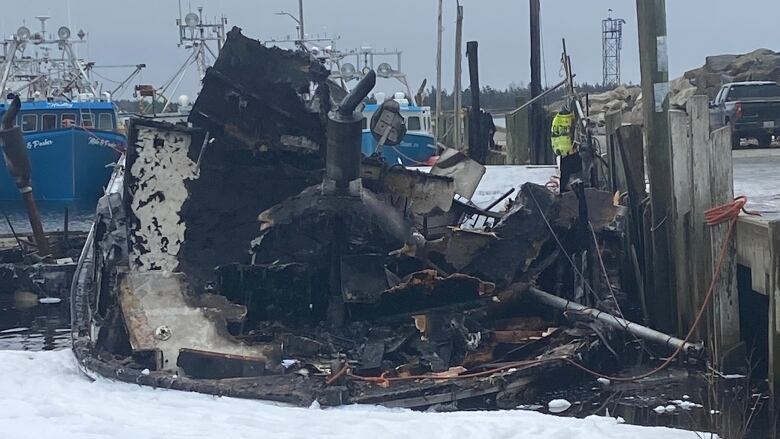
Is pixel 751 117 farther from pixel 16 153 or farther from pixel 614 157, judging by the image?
pixel 16 153

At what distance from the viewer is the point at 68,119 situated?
1315 inches

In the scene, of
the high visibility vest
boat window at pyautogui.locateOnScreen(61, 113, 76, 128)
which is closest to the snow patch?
the high visibility vest

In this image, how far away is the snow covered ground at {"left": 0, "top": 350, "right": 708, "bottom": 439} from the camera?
21.4 feet

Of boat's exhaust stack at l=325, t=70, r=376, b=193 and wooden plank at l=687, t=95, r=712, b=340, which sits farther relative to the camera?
wooden plank at l=687, t=95, r=712, b=340

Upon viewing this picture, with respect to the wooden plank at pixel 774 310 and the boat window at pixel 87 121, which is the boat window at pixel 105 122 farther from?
the wooden plank at pixel 774 310

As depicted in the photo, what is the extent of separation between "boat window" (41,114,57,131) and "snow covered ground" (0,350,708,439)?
88.2 ft

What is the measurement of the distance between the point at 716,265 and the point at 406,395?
303 centimetres

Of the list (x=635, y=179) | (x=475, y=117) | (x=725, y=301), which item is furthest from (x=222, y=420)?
(x=475, y=117)

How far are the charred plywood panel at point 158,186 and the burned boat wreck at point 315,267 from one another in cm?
1

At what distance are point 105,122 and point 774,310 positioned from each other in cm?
2931

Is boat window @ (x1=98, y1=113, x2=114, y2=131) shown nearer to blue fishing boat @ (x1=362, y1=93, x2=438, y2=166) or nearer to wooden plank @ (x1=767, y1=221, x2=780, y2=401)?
blue fishing boat @ (x1=362, y1=93, x2=438, y2=166)

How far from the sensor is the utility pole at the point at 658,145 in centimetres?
1021

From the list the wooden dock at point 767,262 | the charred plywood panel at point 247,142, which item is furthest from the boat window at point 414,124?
the wooden dock at point 767,262

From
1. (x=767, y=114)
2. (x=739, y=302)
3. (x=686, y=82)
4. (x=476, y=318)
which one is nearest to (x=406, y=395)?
(x=476, y=318)
